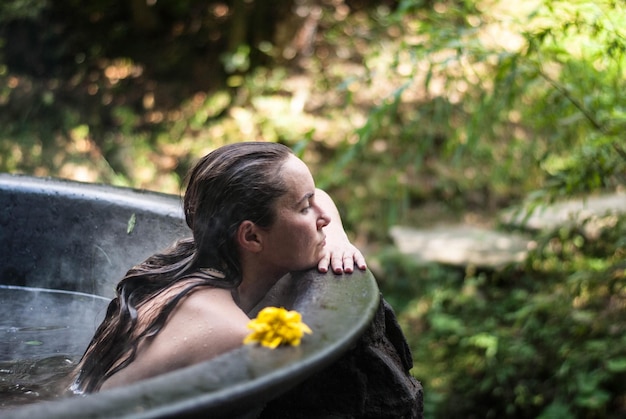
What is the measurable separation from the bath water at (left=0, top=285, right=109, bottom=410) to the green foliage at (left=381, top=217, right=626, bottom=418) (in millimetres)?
1768

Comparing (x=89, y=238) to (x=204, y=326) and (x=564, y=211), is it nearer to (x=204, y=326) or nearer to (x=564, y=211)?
(x=204, y=326)

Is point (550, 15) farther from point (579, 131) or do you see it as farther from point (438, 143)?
point (438, 143)

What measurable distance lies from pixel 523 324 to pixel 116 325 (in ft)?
8.92

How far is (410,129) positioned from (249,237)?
1.70 m

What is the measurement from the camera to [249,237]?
5.34 ft

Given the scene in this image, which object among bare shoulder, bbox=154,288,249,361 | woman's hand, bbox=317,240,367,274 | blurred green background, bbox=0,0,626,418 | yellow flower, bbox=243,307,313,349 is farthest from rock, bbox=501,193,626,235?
yellow flower, bbox=243,307,313,349

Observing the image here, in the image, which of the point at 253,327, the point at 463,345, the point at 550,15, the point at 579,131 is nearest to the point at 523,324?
the point at 463,345

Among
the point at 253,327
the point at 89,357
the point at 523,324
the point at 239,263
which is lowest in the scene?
the point at 523,324

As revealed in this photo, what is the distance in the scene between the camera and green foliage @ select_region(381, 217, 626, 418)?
3.27m

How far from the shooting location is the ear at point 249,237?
63.6 inches

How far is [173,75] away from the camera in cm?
643

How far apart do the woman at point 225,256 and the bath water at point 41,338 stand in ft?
0.41

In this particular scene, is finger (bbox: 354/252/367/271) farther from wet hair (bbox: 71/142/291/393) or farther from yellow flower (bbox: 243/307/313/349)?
yellow flower (bbox: 243/307/313/349)

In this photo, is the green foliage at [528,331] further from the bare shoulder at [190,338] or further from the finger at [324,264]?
the bare shoulder at [190,338]
